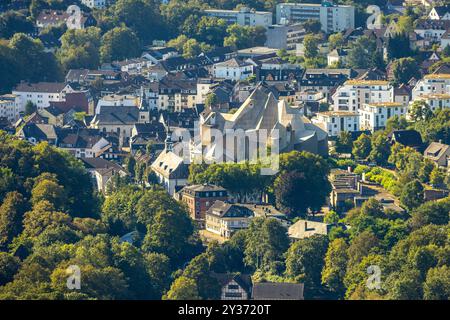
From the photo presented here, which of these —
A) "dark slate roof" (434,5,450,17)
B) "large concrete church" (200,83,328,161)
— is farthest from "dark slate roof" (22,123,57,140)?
"dark slate roof" (434,5,450,17)

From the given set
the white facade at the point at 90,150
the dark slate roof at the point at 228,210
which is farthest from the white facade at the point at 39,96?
the dark slate roof at the point at 228,210

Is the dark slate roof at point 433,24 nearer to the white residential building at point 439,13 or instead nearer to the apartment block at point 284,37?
the white residential building at point 439,13

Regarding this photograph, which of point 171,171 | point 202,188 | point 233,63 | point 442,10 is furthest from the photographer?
point 442,10

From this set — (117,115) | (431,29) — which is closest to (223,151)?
(117,115)

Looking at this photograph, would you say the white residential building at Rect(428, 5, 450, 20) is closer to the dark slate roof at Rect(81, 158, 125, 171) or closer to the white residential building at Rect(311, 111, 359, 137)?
the white residential building at Rect(311, 111, 359, 137)

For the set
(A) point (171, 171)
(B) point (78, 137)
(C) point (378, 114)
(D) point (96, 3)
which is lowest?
(B) point (78, 137)

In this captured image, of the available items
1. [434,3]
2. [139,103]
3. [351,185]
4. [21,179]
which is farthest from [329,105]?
[434,3]

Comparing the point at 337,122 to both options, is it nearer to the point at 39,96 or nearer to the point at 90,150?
the point at 90,150

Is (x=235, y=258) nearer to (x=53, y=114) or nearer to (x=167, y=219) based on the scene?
(x=167, y=219)
